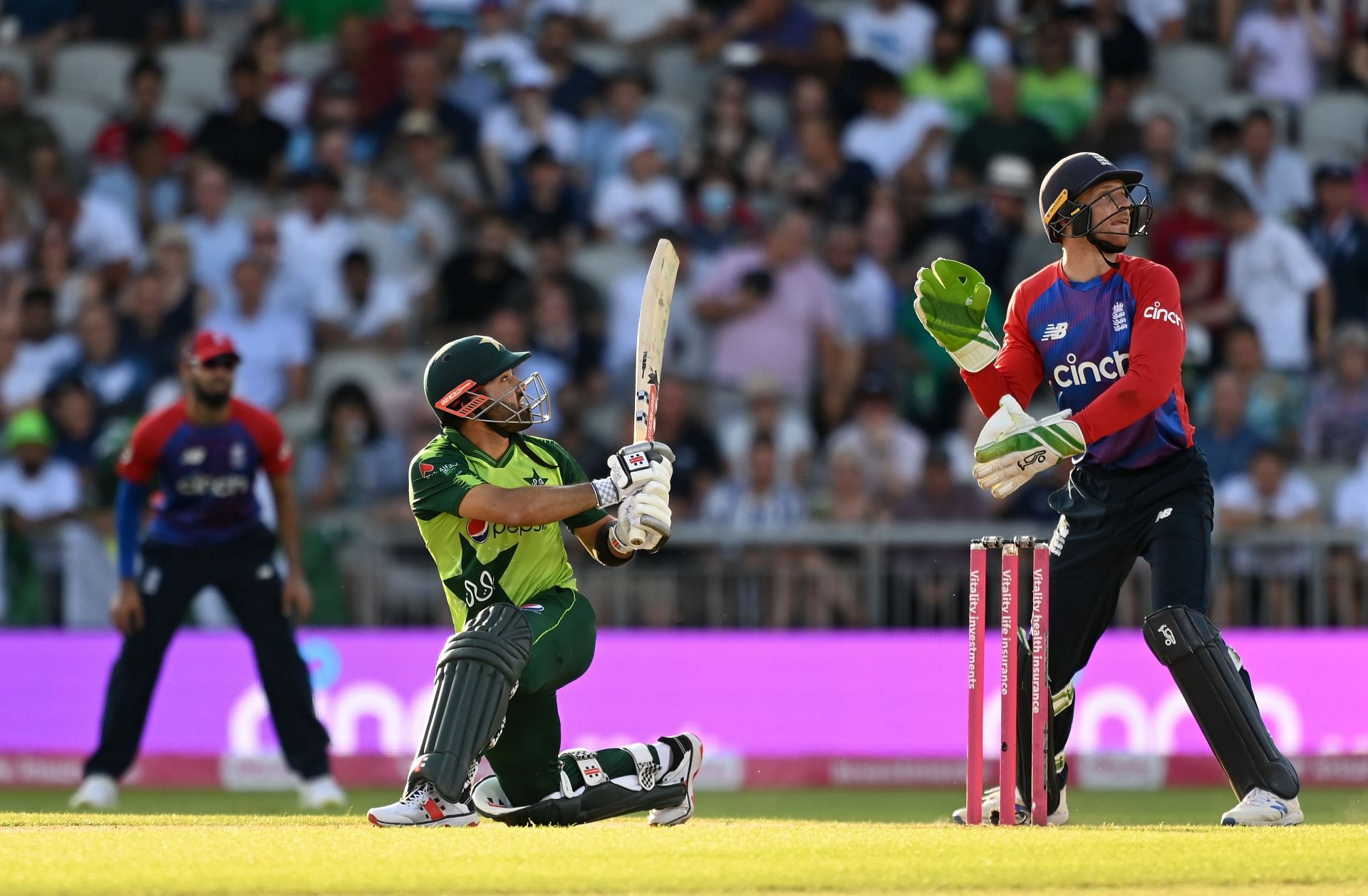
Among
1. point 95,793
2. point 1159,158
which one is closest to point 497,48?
point 1159,158

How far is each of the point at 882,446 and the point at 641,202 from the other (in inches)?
106

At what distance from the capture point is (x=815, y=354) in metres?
13.4

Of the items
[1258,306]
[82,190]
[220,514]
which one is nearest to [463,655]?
[220,514]

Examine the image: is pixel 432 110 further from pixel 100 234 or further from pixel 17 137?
pixel 17 137

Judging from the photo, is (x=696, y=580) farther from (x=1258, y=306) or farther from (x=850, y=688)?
(x=1258, y=306)

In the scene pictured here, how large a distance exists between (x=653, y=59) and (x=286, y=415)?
405cm

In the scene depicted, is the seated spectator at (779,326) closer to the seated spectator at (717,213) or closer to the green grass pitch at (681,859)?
the seated spectator at (717,213)

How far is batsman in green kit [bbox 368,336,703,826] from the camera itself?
6.50 m

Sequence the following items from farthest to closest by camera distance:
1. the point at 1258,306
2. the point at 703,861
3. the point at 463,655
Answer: the point at 1258,306, the point at 463,655, the point at 703,861

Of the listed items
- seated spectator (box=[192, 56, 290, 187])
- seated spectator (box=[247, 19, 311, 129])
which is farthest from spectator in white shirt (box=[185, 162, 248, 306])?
seated spectator (box=[247, 19, 311, 129])

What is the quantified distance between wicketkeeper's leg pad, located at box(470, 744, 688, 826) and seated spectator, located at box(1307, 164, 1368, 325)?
25.9 ft

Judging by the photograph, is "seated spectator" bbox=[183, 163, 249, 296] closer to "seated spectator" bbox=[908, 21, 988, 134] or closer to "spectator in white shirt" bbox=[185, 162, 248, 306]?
"spectator in white shirt" bbox=[185, 162, 248, 306]

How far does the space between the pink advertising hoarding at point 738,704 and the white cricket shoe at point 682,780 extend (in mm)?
4303

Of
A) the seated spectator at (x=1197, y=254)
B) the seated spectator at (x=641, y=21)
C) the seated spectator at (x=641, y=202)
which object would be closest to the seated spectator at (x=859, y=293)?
the seated spectator at (x=641, y=202)
